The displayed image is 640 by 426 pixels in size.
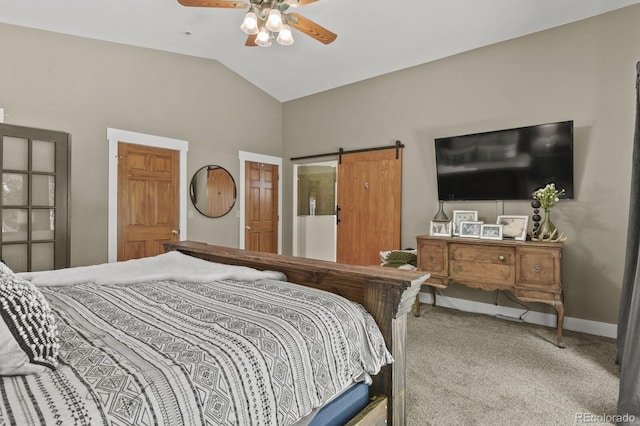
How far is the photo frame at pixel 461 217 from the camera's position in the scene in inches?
149

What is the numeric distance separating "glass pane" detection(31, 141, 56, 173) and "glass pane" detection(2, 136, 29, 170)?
0.06 meters

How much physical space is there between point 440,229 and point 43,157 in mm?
4226

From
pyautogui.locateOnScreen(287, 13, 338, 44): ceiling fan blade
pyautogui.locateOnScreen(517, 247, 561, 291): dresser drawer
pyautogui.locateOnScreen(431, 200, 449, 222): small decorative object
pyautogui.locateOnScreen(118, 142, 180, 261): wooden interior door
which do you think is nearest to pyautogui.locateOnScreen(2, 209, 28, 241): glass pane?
pyautogui.locateOnScreen(118, 142, 180, 261): wooden interior door

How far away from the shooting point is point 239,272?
187cm

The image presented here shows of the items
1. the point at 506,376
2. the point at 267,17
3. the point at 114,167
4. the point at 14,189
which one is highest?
the point at 267,17

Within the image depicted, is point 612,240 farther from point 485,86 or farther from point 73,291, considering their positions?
point 73,291

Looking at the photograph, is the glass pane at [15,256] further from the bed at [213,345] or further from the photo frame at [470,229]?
the photo frame at [470,229]

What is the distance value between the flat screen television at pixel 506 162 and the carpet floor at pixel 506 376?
1409mm

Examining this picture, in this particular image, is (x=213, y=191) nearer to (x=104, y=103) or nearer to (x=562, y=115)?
(x=104, y=103)

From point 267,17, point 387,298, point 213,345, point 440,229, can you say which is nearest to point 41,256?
point 267,17

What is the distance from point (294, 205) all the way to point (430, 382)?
389cm

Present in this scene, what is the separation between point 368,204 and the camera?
15.7 ft

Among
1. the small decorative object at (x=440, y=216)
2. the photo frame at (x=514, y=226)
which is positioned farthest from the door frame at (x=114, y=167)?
the photo frame at (x=514, y=226)

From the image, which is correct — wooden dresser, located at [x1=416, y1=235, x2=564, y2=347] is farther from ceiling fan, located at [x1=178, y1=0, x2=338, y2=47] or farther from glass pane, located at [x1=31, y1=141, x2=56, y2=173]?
glass pane, located at [x1=31, y1=141, x2=56, y2=173]
